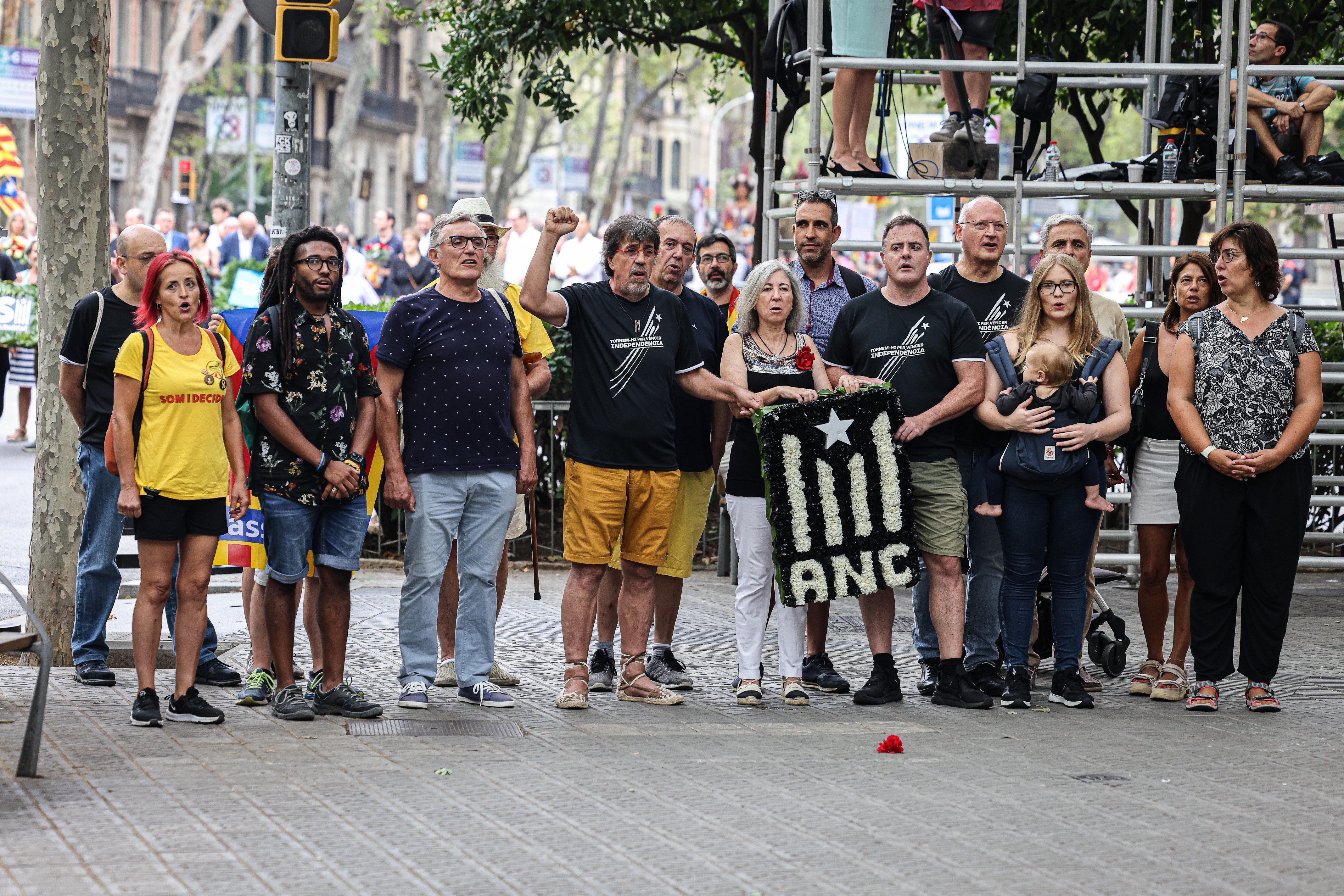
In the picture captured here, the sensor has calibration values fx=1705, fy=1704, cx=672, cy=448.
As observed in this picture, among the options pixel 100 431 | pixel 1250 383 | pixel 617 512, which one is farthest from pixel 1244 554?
pixel 100 431

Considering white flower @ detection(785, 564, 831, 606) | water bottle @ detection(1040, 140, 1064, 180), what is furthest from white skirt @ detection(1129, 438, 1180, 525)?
water bottle @ detection(1040, 140, 1064, 180)

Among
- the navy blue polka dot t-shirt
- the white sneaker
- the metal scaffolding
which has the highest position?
the metal scaffolding

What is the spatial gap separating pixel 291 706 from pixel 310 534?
0.68 metres

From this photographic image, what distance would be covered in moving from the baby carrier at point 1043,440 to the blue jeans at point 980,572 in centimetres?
20

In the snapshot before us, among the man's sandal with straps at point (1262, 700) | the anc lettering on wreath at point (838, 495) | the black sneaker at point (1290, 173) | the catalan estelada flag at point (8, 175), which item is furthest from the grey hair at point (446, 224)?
the catalan estelada flag at point (8, 175)

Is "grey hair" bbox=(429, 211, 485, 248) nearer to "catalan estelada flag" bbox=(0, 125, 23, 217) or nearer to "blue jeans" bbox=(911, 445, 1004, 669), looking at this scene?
"blue jeans" bbox=(911, 445, 1004, 669)

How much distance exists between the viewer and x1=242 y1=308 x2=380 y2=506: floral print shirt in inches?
258

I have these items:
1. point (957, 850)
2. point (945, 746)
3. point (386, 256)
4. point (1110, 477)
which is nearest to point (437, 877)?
point (957, 850)

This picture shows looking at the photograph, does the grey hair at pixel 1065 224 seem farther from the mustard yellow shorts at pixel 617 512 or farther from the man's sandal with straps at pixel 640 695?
the man's sandal with straps at pixel 640 695

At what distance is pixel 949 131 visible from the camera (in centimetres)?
941

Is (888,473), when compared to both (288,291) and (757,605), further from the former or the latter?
(288,291)

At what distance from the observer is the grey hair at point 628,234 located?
283 inches

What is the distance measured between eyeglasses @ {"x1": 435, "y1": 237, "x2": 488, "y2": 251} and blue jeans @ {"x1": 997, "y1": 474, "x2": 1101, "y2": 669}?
2.42 meters

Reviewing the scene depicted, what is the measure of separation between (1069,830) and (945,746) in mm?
1172
